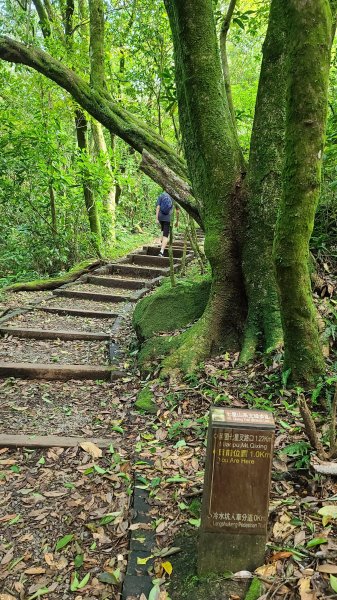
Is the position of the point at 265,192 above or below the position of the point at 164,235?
above

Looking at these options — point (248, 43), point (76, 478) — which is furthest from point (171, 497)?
point (248, 43)

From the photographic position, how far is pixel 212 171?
178 inches

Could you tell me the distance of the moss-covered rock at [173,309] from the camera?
5.41m

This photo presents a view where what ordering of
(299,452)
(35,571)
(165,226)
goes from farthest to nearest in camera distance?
(165,226) → (299,452) → (35,571)

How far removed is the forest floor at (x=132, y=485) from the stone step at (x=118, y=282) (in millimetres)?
4940

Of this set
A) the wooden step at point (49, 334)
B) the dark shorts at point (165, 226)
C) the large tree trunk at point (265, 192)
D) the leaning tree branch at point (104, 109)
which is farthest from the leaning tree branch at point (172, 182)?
the dark shorts at point (165, 226)

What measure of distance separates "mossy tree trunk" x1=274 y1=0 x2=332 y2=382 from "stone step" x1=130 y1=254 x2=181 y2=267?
7924 millimetres

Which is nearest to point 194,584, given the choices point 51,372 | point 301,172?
point 301,172

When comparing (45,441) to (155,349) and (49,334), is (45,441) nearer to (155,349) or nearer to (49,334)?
(155,349)

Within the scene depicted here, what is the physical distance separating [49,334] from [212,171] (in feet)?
10.8

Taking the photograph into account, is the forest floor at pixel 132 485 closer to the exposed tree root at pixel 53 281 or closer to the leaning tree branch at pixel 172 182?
the leaning tree branch at pixel 172 182

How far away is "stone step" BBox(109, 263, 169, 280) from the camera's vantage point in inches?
406

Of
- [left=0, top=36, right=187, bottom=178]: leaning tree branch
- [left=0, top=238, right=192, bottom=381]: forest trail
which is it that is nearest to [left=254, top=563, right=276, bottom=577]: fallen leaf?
[left=0, top=238, right=192, bottom=381]: forest trail

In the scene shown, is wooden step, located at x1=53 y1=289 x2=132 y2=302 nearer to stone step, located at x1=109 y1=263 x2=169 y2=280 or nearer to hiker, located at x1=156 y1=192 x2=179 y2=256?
stone step, located at x1=109 y1=263 x2=169 y2=280
